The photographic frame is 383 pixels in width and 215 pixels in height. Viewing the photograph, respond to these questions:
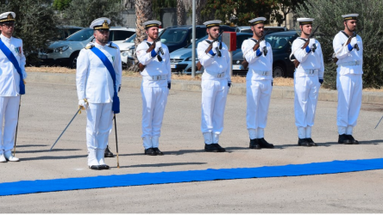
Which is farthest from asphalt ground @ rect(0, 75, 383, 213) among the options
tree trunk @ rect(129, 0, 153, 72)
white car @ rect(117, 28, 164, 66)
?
white car @ rect(117, 28, 164, 66)

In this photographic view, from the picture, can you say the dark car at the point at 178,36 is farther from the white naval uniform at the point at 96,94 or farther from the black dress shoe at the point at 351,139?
the white naval uniform at the point at 96,94

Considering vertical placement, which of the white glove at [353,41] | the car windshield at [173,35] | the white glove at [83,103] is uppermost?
the white glove at [353,41]

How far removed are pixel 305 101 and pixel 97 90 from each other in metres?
3.94

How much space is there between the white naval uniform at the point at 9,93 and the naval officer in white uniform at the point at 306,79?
4.39 meters

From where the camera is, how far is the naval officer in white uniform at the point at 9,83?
10594 mm

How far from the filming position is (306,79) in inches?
491

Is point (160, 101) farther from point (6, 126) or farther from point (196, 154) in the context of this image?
point (6, 126)

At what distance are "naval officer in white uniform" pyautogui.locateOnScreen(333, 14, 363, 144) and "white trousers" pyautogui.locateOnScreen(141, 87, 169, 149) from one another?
124 inches

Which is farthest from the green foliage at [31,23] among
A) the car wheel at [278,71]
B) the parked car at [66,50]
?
the car wheel at [278,71]

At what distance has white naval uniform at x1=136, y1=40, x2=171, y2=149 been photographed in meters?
11.4

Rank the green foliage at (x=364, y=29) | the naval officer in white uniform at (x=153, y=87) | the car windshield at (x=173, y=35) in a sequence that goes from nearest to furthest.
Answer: the naval officer in white uniform at (x=153, y=87), the green foliage at (x=364, y=29), the car windshield at (x=173, y=35)

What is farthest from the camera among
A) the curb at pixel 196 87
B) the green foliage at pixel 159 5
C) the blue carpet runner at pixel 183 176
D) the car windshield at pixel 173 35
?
the green foliage at pixel 159 5

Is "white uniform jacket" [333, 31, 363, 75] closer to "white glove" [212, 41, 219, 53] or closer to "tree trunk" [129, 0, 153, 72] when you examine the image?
"white glove" [212, 41, 219, 53]

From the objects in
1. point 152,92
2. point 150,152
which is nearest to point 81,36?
point 152,92
